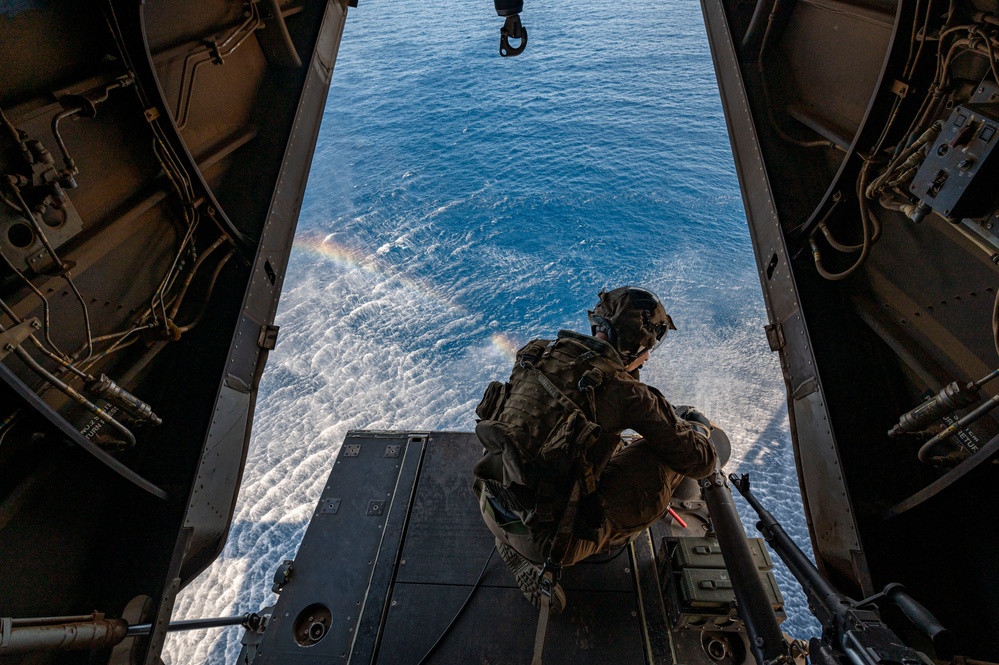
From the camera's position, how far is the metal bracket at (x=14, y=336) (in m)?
2.23

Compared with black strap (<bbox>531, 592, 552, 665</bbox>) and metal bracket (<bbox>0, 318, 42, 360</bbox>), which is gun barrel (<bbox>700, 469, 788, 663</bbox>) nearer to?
black strap (<bbox>531, 592, 552, 665</bbox>)

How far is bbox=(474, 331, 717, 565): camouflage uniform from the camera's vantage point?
9.75ft

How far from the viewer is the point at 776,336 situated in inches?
148

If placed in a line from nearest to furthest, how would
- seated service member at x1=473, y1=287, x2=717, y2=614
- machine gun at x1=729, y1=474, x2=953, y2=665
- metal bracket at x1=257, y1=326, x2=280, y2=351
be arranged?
machine gun at x1=729, y1=474, x2=953, y2=665 → seated service member at x1=473, y1=287, x2=717, y2=614 → metal bracket at x1=257, y1=326, x2=280, y2=351

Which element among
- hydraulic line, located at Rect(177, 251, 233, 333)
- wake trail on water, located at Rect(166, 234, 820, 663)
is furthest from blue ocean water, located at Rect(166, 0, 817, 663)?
hydraulic line, located at Rect(177, 251, 233, 333)

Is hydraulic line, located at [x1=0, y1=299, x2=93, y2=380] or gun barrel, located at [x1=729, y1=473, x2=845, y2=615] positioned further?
gun barrel, located at [x1=729, y1=473, x2=845, y2=615]

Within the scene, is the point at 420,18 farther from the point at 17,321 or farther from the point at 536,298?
the point at 17,321

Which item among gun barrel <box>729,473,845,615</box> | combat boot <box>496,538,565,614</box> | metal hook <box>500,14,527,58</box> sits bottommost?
combat boot <box>496,538,565,614</box>

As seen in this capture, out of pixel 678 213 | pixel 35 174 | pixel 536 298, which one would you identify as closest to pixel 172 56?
pixel 35 174

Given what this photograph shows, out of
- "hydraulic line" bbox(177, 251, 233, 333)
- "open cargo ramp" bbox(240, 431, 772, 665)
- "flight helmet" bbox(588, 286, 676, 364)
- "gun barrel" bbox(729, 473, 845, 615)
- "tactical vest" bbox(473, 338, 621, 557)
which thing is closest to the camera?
"gun barrel" bbox(729, 473, 845, 615)

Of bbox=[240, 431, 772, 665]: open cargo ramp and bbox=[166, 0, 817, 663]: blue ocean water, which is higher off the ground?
bbox=[240, 431, 772, 665]: open cargo ramp

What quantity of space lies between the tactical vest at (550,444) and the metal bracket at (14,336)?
219 centimetres

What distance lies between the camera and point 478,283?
490 inches

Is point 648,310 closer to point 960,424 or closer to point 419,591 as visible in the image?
point 960,424
